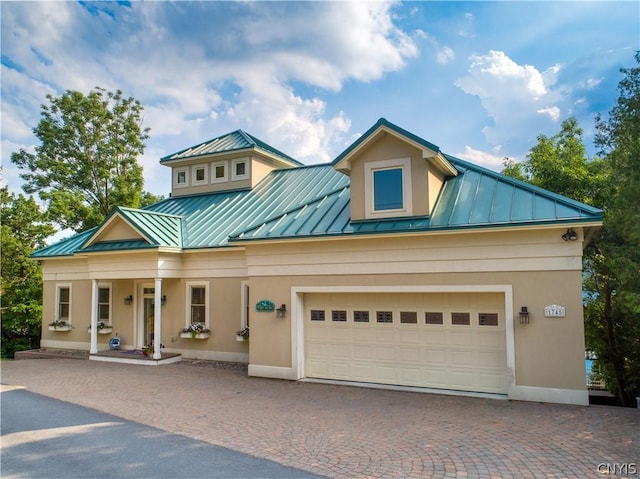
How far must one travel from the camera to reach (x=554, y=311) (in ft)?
29.5

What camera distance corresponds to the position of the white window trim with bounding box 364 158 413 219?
Result: 10.8m

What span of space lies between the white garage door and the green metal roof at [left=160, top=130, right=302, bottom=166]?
9.88 m

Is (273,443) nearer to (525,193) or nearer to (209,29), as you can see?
(525,193)

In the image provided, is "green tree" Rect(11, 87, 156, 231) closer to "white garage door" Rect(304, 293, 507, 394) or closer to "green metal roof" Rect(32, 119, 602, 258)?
"green metal roof" Rect(32, 119, 602, 258)

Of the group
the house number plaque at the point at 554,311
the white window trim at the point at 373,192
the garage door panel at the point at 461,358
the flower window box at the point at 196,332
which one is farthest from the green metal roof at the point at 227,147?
the house number plaque at the point at 554,311

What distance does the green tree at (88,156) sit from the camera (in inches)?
1051

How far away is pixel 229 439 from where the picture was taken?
7.11m

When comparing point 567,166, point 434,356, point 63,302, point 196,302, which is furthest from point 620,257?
point 63,302

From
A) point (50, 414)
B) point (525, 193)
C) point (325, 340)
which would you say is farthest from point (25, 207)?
point (525, 193)

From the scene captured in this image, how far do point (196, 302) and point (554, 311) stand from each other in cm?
1125

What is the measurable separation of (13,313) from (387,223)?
64.4 ft
